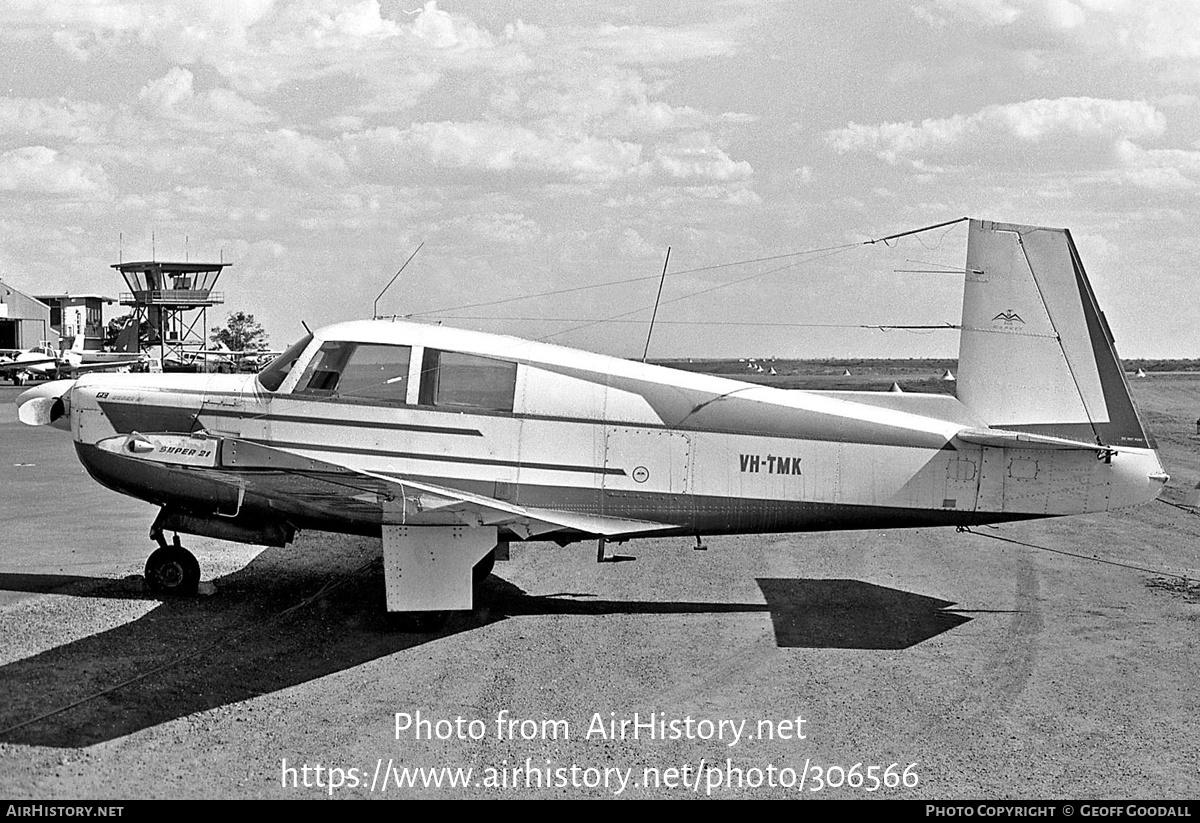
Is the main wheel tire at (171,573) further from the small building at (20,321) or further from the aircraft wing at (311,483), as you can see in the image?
the small building at (20,321)

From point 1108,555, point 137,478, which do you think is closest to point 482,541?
point 137,478

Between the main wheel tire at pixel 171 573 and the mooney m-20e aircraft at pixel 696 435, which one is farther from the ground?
the mooney m-20e aircraft at pixel 696 435

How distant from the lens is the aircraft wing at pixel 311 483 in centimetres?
885

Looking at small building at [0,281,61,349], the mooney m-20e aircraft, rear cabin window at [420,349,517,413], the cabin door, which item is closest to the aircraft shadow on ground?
the mooney m-20e aircraft

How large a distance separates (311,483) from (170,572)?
229cm

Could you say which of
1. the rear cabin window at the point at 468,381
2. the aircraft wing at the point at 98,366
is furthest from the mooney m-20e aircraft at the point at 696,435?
the aircraft wing at the point at 98,366

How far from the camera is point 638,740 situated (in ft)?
22.0

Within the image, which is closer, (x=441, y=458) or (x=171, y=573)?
(x=441, y=458)

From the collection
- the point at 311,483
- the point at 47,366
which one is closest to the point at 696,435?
the point at 311,483

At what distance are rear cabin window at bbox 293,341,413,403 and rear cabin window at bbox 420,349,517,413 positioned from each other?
0.24 meters

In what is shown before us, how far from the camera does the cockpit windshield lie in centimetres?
966

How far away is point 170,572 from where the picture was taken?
10.1m

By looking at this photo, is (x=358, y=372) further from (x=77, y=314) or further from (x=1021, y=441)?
(x=77, y=314)

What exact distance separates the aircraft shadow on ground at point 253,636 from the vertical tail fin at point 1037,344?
2.08 m
